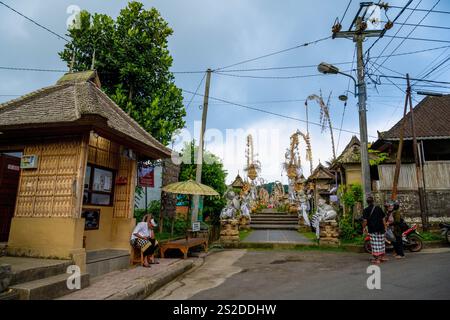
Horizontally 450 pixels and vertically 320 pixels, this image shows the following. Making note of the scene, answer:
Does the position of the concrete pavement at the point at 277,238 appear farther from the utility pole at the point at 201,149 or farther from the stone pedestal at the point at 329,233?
the utility pole at the point at 201,149

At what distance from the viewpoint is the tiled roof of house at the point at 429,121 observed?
1440 centimetres

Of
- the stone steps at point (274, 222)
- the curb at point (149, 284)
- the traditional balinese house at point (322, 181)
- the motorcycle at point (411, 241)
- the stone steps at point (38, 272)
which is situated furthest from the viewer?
the traditional balinese house at point (322, 181)

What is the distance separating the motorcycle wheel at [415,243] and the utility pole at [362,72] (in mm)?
2165

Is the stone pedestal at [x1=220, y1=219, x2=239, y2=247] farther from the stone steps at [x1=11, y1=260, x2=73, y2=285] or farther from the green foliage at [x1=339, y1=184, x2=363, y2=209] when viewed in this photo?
the stone steps at [x1=11, y1=260, x2=73, y2=285]

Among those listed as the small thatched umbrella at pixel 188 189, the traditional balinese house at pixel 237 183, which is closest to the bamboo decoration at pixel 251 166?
the traditional balinese house at pixel 237 183

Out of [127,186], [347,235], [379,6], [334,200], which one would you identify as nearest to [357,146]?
[334,200]

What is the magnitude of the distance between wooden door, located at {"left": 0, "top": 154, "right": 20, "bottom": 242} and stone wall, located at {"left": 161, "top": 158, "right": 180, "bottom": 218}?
4664mm

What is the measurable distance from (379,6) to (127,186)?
1144cm

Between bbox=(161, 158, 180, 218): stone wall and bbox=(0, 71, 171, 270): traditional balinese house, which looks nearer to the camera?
bbox=(0, 71, 171, 270): traditional balinese house

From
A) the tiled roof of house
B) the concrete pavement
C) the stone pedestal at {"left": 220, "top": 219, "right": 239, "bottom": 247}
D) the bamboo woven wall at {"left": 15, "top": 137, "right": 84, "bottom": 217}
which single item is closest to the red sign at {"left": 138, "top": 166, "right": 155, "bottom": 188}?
the stone pedestal at {"left": 220, "top": 219, "right": 239, "bottom": 247}

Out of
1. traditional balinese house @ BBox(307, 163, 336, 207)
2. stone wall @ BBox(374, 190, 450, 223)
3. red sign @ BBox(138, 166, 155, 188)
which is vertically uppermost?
traditional balinese house @ BBox(307, 163, 336, 207)

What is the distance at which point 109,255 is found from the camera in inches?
277

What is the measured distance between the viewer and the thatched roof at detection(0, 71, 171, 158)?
18.9ft
